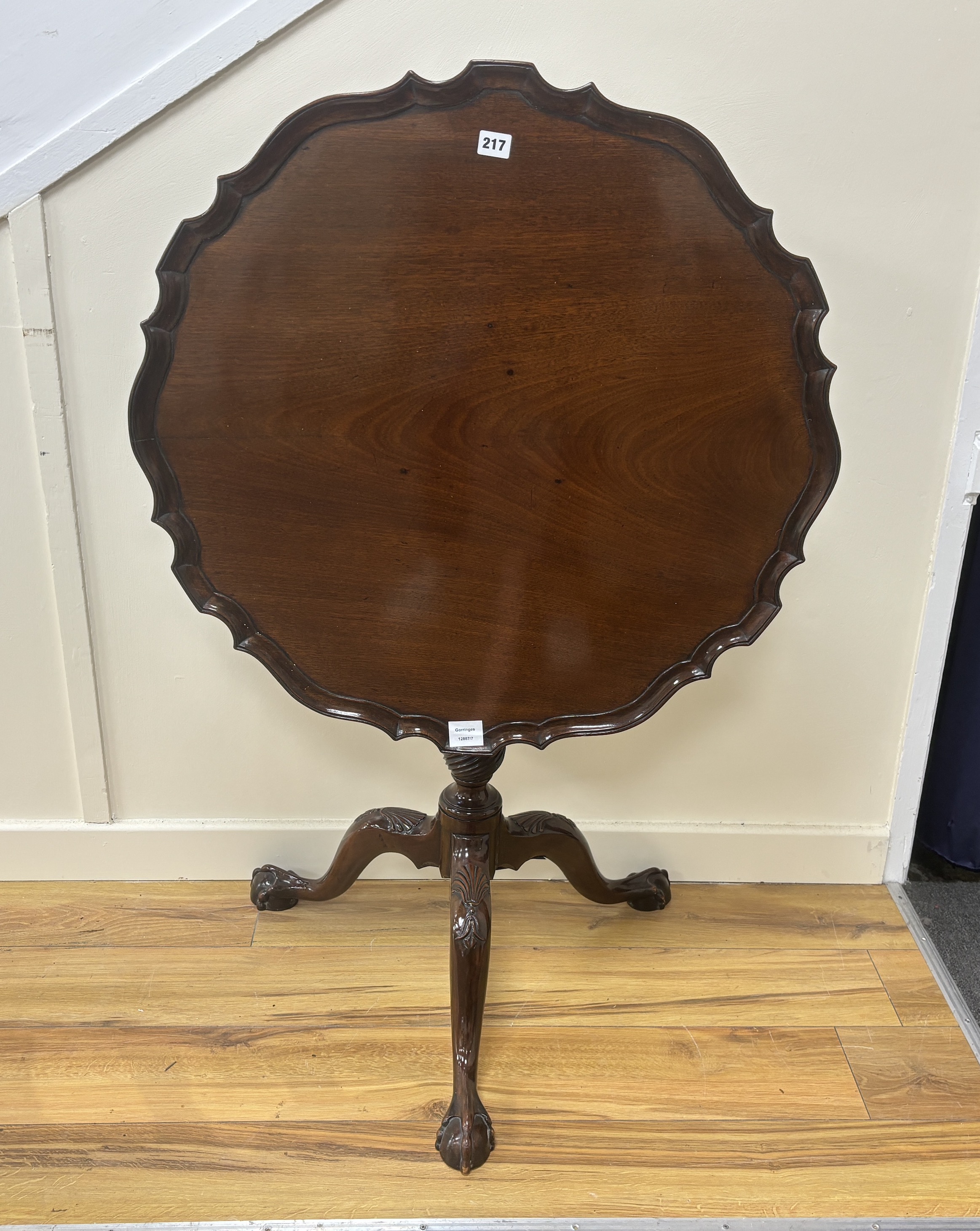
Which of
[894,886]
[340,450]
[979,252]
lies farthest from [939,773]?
[340,450]

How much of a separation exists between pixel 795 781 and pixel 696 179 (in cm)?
116

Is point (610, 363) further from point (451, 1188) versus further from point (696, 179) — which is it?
point (451, 1188)

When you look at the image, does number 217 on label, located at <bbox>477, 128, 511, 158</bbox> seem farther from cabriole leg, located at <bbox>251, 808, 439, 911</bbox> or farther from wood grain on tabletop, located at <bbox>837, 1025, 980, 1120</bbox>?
wood grain on tabletop, located at <bbox>837, 1025, 980, 1120</bbox>

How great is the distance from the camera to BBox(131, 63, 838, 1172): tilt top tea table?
1183mm

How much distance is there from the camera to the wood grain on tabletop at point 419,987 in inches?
64.2

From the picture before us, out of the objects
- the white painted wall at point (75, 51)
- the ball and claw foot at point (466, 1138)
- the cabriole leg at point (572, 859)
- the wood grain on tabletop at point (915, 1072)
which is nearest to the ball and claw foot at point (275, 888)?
the cabriole leg at point (572, 859)

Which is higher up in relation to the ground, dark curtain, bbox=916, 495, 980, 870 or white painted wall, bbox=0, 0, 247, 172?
white painted wall, bbox=0, 0, 247, 172

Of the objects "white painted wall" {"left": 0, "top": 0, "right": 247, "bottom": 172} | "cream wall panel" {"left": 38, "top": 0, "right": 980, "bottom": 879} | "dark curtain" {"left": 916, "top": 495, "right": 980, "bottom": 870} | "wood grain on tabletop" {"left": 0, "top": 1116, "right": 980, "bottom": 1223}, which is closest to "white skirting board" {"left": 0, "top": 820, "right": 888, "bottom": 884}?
"cream wall panel" {"left": 38, "top": 0, "right": 980, "bottom": 879}

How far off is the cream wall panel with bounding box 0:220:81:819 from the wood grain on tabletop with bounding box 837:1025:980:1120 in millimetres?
1442

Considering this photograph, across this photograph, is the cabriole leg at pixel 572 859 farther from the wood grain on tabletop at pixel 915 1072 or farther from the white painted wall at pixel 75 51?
the white painted wall at pixel 75 51

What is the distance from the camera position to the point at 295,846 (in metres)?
1.93

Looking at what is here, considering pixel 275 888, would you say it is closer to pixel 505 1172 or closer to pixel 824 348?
pixel 505 1172

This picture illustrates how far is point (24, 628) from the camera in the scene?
1782 mm

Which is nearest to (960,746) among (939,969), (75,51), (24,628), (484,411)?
(939,969)
